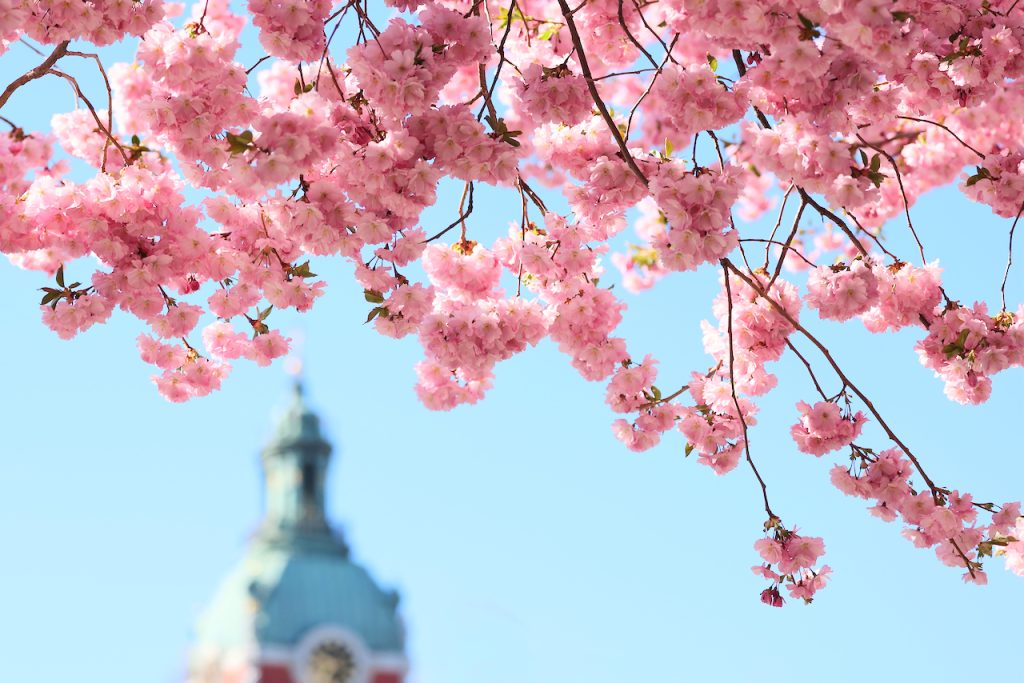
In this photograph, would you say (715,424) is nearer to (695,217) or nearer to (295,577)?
(695,217)

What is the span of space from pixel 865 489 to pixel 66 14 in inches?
88.8

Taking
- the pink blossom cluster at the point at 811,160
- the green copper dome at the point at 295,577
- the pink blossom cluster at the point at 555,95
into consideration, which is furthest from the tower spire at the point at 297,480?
the pink blossom cluster at the point at 811,160

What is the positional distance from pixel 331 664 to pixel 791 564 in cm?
5009

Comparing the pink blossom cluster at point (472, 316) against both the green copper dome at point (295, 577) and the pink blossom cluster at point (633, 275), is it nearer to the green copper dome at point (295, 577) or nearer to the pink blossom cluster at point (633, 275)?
the pink blossom cluster at point (633, 275)

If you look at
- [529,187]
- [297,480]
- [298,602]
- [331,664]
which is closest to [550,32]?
[529,187]

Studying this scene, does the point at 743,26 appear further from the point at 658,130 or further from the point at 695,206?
the point at 658,130

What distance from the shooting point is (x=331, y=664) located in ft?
171

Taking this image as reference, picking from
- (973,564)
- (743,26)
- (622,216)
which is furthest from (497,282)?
(973,564)

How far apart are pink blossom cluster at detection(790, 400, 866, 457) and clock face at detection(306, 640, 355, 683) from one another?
49.2 metres

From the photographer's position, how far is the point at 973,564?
383 centimetres

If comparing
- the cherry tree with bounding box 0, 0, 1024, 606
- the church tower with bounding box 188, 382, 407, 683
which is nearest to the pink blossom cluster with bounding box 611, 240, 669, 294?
the cherry tree with bounding box 0, 0, 1024, 606

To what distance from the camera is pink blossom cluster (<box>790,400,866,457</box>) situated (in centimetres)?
373

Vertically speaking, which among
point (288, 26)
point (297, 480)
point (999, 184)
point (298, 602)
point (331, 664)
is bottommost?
point (288, 26)

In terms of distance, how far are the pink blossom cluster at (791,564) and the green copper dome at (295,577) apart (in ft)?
172
